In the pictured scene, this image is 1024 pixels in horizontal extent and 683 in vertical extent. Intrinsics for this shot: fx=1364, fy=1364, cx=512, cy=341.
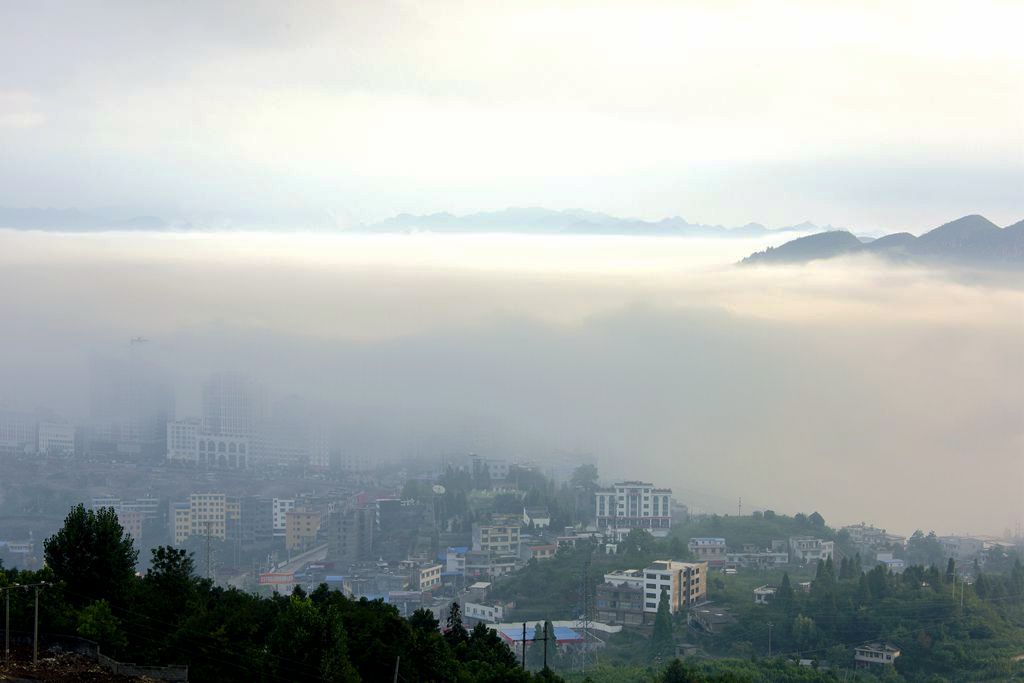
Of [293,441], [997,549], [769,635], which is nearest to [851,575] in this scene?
[769,635]

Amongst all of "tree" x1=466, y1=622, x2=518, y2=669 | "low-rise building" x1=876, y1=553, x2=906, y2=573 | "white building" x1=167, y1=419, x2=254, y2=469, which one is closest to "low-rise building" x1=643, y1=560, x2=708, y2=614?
"low-rise building" x1=876, y1=553, x2=906, y2=573

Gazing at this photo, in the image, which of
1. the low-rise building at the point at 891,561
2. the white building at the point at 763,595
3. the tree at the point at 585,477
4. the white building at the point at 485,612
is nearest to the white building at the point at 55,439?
the tree at the point at 585,477

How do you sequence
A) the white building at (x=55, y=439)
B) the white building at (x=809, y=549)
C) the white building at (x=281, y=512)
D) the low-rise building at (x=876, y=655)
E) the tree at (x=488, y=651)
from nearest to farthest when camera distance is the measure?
the tree at (x=488, y=651), the low-rise building at (x=876, y=655), the white building at (x=809, y=549), the white building at (x=281, y=512), the white building at (x=55, y=439)

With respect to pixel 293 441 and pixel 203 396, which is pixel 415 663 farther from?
pixel 203 396

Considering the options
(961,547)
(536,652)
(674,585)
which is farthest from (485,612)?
(961,547)

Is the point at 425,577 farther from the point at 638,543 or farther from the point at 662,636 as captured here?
the point at 662,636

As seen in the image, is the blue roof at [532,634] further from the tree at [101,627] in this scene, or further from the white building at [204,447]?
the white building at [204,447]
